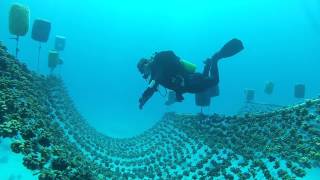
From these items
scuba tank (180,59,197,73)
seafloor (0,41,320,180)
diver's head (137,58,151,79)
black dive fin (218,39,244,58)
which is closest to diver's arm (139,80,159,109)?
diver's head (137,58,151,79)

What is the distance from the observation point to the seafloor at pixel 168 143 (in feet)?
30.9

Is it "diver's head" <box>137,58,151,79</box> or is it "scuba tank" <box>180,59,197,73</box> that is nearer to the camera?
"diver's head" <box>137,58,151,79</box>

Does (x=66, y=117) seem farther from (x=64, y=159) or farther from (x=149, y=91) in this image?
(x=64, y=159)

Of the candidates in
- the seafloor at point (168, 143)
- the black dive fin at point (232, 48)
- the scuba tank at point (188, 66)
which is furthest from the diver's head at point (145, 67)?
the black dive fin at point (232, 48)

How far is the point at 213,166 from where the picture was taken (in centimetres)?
1502

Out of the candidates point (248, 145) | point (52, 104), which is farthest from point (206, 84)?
point (52, 104)

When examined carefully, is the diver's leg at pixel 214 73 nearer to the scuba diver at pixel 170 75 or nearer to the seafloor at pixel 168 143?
the scuba diver at pixel 170 75

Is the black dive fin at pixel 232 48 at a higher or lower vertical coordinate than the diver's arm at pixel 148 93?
higher

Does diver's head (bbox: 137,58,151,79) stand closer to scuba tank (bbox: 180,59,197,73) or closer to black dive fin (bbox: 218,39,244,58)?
scuba tank (bbox: 180,59,197,73)

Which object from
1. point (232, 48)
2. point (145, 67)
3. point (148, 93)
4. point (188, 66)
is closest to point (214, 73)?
point (232, 48)

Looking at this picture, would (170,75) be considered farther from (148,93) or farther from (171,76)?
(148,93)

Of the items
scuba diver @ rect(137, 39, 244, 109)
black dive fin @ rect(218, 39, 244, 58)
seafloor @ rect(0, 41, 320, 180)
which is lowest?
seafloor @ rect(0, 41, 320, 180)

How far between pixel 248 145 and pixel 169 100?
85.4ft

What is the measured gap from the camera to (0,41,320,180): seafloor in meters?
9.41
